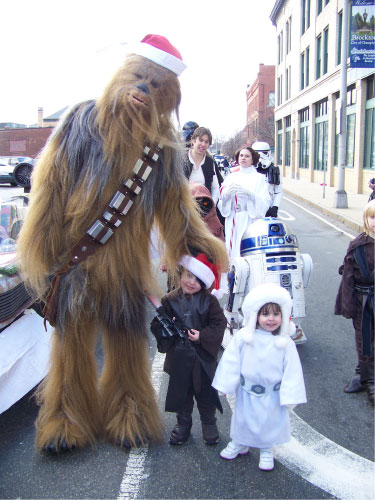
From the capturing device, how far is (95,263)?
8.05 ft

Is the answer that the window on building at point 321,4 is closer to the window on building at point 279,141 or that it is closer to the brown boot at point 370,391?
the window on building at point 279,141

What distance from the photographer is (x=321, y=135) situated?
Answer: 84.5 feet

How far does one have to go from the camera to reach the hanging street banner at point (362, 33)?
1186 centimetres

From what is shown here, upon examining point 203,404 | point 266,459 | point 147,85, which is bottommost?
point 266,459

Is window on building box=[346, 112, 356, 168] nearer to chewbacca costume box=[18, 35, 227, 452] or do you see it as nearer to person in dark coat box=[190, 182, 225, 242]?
person in dark coat box=[190, 182, 225, 242]

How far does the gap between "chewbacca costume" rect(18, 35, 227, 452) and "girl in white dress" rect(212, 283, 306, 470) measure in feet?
1.34

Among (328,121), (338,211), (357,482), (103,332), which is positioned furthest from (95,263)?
(328,121)

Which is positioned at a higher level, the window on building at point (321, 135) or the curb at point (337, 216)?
the window on building at point (321, 135)

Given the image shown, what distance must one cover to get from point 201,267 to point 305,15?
99.1 ft

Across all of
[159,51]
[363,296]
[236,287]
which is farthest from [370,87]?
[159,51]

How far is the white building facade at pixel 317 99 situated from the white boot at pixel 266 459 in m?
15.7

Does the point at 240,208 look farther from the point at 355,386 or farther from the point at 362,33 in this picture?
the point at 362,33

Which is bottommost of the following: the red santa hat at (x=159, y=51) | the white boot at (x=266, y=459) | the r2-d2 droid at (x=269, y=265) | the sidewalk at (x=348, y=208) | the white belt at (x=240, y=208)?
the sidewalk at (x=348, y=208)

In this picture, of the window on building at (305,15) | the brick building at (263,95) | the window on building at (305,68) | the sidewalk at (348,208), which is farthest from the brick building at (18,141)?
the sidewalk at (348,208)
